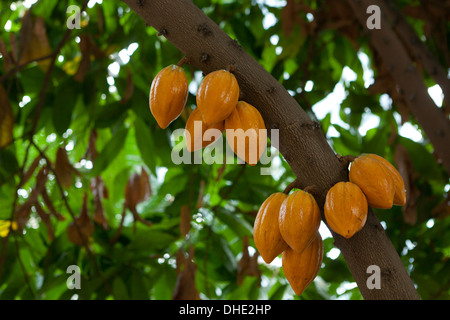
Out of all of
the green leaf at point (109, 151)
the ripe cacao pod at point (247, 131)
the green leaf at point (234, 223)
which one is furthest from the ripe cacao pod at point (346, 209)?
the green leaf at point (109, 151)

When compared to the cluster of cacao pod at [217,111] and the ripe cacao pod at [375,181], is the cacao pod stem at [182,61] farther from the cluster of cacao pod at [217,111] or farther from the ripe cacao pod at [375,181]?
the ripe cacao pod at [375,181]

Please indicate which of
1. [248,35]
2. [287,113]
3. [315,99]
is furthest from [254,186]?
[287,113]

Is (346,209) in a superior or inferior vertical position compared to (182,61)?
inferior

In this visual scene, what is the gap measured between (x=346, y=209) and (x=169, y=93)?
368 millimetres

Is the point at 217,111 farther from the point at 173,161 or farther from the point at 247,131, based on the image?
the point at 173,161

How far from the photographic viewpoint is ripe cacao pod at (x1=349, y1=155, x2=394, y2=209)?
824 mm

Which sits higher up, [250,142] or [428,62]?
[428,62]

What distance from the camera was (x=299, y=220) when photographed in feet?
2.57

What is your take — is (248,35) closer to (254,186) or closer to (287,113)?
(254,186)

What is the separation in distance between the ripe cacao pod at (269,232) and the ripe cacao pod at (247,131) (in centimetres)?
8

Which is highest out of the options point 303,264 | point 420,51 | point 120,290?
point 420,51

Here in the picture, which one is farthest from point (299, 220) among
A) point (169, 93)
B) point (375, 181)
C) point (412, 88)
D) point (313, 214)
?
point (412, 88)
